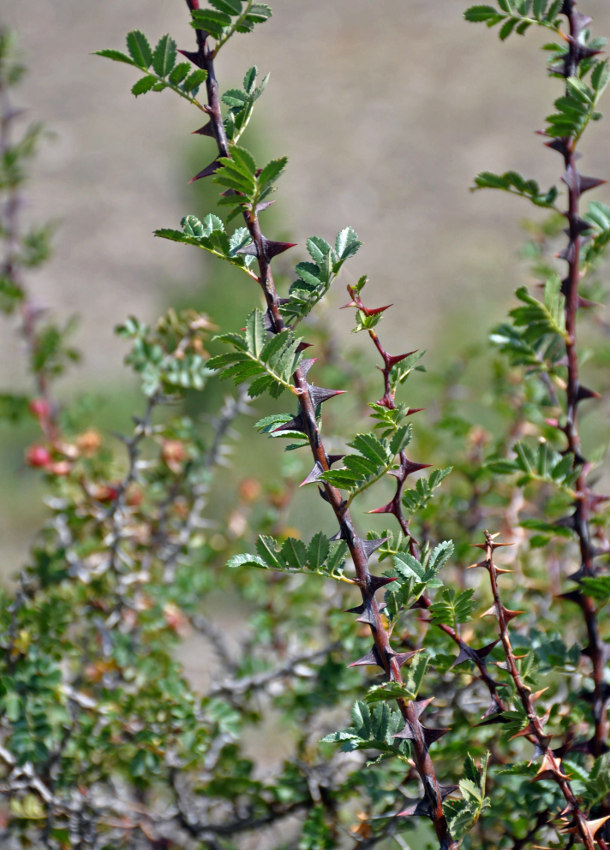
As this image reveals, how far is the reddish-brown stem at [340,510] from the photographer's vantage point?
2.12ft

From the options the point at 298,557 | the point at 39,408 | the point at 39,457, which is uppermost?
the point at 39,408

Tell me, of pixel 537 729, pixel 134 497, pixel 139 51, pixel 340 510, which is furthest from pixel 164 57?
pixel 134 497

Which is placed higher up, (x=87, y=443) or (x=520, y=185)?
(x=87, y=443)

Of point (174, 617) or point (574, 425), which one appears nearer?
point (574, 425)

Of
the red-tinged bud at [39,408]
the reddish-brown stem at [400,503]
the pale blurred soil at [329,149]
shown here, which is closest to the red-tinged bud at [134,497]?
the red-tinged bud at [39,408]

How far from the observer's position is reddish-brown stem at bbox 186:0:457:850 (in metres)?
0.65

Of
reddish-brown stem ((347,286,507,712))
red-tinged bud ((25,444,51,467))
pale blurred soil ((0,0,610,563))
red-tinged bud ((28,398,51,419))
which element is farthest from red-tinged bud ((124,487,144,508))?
pale blurred soil ((0,0,610,563))

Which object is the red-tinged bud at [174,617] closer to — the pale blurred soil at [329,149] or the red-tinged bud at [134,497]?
the red-tinged bud at [134,497]

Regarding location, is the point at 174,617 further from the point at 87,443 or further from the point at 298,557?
the point at 298,557

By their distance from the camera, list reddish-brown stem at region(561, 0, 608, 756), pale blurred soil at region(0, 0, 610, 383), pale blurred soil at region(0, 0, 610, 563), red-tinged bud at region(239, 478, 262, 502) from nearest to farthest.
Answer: reddish-brown stem at region(561, 0, 608, 756) < red-tinged bud at region(239, 478, 262, 502) < pale blurred soil at region(0, 0, 610, 563) < pale blurred soil at region(0, 0, 610, 383)

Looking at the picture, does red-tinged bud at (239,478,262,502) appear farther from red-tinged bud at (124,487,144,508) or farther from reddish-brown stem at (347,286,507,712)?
reddish-brown stem at (347,286,507,712)

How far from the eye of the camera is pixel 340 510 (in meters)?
0.65

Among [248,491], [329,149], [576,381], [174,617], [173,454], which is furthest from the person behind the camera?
[329,149]

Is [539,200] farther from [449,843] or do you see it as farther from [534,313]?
[449,843]
